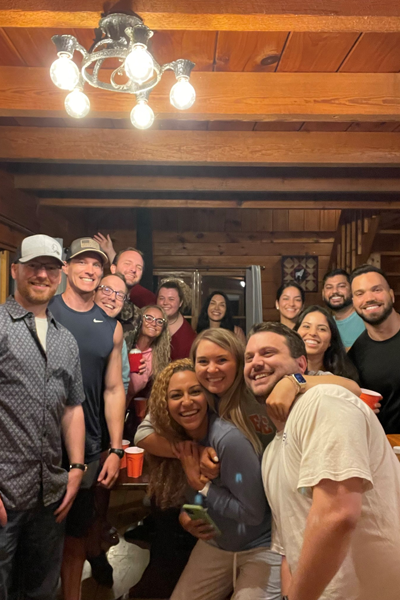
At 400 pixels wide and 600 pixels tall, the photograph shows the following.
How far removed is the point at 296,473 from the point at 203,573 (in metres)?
0.80

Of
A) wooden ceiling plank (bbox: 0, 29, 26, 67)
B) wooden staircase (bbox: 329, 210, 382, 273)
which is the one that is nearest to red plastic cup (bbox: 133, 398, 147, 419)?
wooden ceiling plank (bbox: 0, 29, 26, 67)

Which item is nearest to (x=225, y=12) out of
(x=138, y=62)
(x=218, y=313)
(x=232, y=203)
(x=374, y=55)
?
(x=138, y=62)

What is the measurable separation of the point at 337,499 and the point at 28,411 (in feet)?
3.71

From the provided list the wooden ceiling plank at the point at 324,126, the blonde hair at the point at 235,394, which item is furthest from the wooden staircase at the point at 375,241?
the blonde hair at the point at 235,394

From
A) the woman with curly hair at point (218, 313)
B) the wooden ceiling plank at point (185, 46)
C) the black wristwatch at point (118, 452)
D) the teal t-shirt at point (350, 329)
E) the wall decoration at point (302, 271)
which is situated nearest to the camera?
the wooden ceiling plank at point (185, 46)

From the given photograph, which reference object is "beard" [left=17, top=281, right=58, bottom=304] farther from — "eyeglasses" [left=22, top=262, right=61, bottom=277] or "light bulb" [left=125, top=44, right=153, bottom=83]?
"light bulb" [left=125, top=44, right=153, bottom=83]

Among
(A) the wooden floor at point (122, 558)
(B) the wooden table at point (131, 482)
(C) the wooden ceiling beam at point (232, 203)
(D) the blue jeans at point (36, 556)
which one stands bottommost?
(A) the wooden floor at point (122, 558)

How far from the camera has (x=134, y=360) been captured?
266 cm

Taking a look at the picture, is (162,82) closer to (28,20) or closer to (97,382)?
(28,20)

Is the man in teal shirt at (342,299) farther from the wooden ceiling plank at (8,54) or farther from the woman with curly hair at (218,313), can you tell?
the wooden ceiling plank at (8,54)

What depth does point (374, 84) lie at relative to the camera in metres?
2.02

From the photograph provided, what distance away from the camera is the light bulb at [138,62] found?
4.68ft

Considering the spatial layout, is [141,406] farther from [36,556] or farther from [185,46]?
[185,46]

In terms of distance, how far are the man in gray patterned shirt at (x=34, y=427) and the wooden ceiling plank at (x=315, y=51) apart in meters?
1.38
